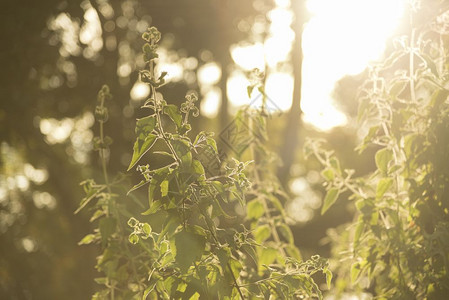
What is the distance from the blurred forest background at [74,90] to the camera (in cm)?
795

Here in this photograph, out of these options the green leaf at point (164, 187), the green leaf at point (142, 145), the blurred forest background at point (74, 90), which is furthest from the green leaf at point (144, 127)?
the blurred forest background at point (74, 90)

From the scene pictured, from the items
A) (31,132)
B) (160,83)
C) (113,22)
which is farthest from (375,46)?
(31,132)

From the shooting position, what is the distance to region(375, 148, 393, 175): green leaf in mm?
2201

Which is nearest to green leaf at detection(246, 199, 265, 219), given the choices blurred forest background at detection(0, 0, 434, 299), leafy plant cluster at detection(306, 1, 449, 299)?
leafy plant cluster at detection(306, 1, 449, 299)

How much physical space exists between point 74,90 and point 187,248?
7.48 metres

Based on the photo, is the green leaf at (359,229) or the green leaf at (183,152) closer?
the green leaf at (183,152)

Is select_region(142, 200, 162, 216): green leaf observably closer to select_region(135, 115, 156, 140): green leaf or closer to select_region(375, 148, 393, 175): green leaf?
select_region(135, 115, 156, 140): green leaf

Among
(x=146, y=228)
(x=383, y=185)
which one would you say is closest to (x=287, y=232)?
(x=383, y=185)

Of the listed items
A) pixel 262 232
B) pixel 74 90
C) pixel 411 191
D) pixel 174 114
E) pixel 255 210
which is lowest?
pixel 262 232

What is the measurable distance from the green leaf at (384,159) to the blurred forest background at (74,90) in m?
4.94

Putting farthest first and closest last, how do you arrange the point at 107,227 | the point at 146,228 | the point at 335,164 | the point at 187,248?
1. the point at 335,164
2. the point at 107,227
3. the point at 146,228
4. the point at 187,248

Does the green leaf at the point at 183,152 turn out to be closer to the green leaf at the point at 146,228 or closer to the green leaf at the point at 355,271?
the green leaf at the point at 146,228

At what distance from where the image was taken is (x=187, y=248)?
1528mm

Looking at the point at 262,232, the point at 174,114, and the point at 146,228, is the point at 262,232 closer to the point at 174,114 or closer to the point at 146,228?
the point at 146,228
